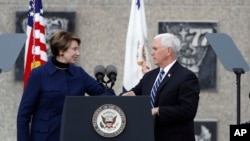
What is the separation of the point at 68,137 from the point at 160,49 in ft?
3.59

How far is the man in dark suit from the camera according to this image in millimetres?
6988

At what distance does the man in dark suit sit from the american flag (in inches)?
86.3

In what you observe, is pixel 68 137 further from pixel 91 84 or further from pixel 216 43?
pixel 216 43

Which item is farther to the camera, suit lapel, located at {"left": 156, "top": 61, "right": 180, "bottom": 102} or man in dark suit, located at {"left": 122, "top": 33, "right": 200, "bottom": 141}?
suit lapel, located at {"left": 156, "top": 61, "right": 180, "bottom": 102}

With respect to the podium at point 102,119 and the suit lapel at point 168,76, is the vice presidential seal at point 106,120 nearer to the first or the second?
the podium at point 102,119

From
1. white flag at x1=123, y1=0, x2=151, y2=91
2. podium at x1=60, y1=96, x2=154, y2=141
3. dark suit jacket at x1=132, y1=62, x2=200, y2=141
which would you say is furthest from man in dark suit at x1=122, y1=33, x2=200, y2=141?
white flag at x1=123, y1=0, x2=151, y2=91

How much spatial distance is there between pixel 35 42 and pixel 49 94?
2.31 metres

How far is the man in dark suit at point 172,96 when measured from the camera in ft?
22.9

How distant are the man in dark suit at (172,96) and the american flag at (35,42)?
7.19 feet

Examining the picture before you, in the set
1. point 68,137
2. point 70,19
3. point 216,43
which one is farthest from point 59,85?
point 70,19

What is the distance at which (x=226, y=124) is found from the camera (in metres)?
10.8

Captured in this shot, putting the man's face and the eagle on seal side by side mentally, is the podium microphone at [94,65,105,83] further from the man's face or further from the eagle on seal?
the eagle on seal

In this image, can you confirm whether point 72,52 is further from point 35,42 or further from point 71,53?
point 35,42

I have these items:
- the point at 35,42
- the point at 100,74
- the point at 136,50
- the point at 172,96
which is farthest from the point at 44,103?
the point at 136,50
